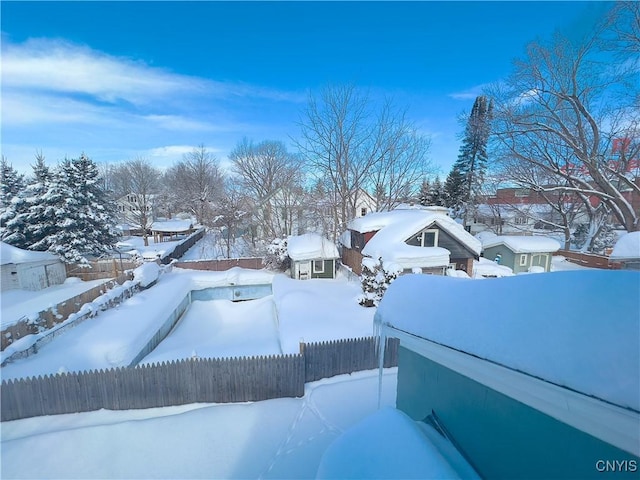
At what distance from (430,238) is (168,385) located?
1260 cm

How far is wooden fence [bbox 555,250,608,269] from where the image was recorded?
57.9 ft

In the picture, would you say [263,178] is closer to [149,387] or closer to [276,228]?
[276,228]

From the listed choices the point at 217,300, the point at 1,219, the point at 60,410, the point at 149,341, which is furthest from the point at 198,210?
the point at 60,410

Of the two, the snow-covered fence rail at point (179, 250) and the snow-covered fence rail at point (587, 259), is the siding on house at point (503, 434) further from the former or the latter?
the snow-covered fence rail at point (587, 259)

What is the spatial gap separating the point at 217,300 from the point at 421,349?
1401 cm

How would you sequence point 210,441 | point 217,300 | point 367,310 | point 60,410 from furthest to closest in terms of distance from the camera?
point 217,300, point 367,310, point 60,410, point 210,441

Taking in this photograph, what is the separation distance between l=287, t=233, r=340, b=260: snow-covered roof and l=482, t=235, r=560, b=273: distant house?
476 inches

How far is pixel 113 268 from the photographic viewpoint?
50.6 ft

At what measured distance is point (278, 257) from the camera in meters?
17.6

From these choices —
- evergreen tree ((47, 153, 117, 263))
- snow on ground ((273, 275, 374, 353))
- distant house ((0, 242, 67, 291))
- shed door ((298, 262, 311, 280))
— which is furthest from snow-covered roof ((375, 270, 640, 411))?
evergreen tree ((47, 153, 117, 263))

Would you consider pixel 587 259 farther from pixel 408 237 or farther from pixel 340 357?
pixel 340 357

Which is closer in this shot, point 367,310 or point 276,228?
point 367,310

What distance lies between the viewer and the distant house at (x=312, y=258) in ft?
51.5

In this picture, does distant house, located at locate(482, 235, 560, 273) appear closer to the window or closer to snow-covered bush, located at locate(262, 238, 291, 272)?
the window
